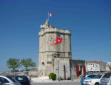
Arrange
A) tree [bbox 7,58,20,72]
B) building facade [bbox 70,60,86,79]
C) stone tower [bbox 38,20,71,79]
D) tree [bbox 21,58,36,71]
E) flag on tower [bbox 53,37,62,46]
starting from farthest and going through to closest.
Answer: tree [bbox 21,58,36,71] < tree [bbox 7,58,20,72] < flag on tower [bbox 53,37,62,46] < stone tower [bbox 38,20,71,79] < building facade [bbox 70,60,86,79]

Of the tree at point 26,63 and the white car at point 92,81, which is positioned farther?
the tree at point 26,63

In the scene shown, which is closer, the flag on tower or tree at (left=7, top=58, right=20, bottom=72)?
the flag on tower

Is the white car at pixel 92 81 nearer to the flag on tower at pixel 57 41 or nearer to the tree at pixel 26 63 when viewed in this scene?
the flag on tower at pixel 57 41

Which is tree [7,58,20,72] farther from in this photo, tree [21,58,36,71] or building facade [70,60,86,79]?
building facade [70,60,86,79]

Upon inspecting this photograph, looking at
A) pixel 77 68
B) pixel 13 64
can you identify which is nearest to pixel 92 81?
pixel 77 68

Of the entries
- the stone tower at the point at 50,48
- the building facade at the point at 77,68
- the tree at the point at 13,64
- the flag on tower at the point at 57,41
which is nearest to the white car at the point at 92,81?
the building facade at the point at 77,68

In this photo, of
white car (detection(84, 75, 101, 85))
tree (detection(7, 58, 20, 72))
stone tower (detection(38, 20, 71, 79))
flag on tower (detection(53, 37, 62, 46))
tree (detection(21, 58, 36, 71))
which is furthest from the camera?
tree (detection(21, 58, 36, 71))

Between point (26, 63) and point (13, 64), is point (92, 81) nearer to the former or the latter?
point (13, 64)

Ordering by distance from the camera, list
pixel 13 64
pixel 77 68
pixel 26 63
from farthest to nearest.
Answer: pixel 26 63 → pixel 13 64 → pixel 77 68

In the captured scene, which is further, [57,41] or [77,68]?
[57,41]

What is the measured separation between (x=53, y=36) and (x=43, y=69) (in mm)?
9590

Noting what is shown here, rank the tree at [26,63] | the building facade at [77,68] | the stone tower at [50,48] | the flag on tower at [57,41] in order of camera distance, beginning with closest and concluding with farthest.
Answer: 1. the building facade at [77,68]
2. the stone tower at [50,48]
3. the flag on tower at [57,41]
4. the tree at [26,63]

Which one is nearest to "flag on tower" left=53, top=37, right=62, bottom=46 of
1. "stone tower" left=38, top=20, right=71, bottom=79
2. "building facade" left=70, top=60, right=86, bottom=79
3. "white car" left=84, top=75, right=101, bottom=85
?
"stone tower" left=38, top=20, right=71, bottom=79

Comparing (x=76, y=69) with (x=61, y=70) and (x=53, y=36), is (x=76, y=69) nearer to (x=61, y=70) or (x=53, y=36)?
(x=61, y=70)
